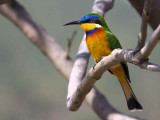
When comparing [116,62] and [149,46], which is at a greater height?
[149,46]

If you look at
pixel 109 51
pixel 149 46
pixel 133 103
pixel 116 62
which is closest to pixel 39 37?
pixel 109 51

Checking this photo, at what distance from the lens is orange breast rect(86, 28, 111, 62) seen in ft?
6.56

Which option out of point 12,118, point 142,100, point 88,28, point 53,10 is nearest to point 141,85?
point 142,100

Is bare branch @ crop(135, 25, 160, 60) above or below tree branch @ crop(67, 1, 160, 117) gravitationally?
above

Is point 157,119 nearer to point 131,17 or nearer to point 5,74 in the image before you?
point 131,17

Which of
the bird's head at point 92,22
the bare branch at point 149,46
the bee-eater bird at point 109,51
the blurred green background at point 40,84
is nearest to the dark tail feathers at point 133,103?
the bee-eater bird at point 109,51

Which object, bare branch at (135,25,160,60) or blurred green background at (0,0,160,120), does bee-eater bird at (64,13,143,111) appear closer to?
bare branch at (135,25,160,60)

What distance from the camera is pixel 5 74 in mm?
4777

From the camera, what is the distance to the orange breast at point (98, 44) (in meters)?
2.00

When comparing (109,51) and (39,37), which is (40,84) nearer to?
(39,37)

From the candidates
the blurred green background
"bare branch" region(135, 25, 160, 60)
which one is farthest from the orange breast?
the blurred green background

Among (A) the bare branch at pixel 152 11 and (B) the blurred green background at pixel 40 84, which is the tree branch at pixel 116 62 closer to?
(A) the bare branch at pixel 152 11

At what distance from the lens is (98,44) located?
2006mm

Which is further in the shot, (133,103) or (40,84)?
(40,84)
